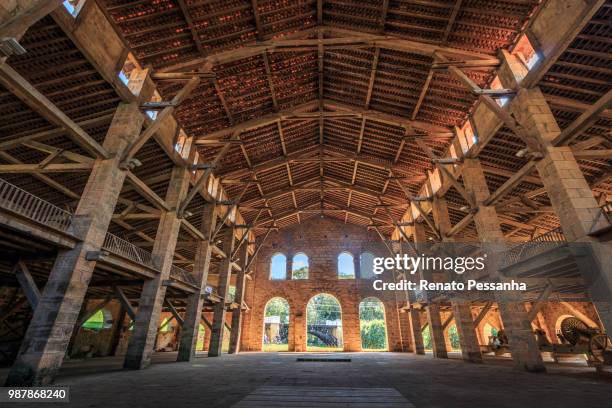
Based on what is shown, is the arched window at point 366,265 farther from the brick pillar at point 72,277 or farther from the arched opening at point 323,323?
the brick pillar at point 72,277

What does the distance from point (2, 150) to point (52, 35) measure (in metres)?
4.83

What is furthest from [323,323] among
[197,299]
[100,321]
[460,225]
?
[100,321]

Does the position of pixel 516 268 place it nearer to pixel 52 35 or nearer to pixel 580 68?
pixel 580 68

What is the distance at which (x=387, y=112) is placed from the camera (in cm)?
1487

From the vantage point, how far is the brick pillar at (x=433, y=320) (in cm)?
1567

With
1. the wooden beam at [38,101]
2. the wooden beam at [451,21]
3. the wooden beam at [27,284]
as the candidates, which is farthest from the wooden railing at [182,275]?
the wooden beam at [451,21]

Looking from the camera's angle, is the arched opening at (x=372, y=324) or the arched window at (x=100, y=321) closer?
the arched window at (x=100, y=321)

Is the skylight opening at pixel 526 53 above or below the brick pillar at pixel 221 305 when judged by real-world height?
above

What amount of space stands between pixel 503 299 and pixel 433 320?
6940 mm

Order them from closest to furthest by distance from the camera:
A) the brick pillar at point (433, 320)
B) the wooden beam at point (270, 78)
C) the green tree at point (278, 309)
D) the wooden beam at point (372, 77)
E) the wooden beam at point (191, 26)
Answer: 1. the wooden beam at point (191, 26)
2. the wooden beam at point (372, 77)
3. the wooden beam at point (270, 78)
4. the brick pillar at point (433, 320)
5. the green tree at point (278, 309)

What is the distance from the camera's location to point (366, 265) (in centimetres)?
2631

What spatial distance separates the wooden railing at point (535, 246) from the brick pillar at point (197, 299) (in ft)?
45.2

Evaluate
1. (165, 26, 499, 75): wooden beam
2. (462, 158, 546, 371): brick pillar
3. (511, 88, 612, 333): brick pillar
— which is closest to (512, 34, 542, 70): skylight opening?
(165, 26, 499, 75): wooden beam

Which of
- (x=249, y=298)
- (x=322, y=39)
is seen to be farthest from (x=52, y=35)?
(x=249, y=298)
